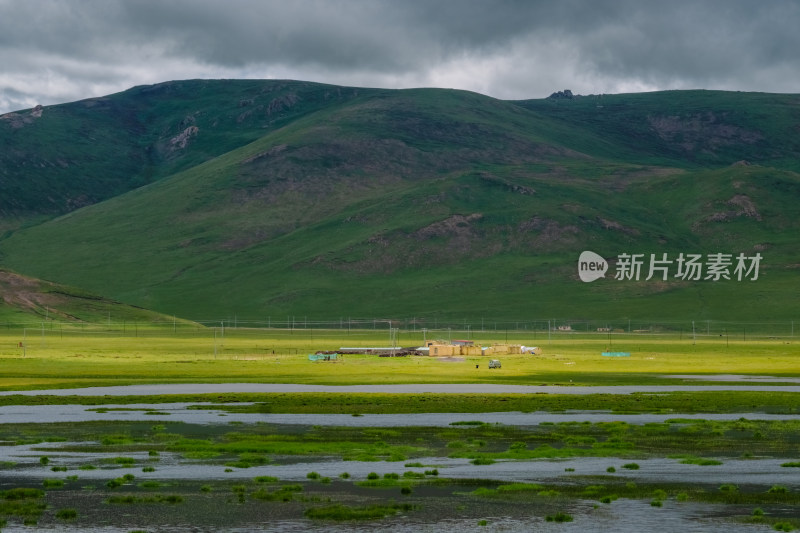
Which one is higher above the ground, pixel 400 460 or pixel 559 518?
pixel 400 460

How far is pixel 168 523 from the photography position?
1591 inches

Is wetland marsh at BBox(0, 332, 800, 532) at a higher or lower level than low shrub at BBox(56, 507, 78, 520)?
higher

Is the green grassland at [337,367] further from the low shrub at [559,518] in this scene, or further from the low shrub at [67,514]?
the low shrub at [559,518]

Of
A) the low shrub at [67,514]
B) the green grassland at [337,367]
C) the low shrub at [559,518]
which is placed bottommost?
the low shrub at [67,514]

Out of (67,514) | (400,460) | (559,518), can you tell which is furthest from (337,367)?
(559,518)

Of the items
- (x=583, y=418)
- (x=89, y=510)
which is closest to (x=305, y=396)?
(x=583, y=418)

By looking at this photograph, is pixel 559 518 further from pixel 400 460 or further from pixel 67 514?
pixel 67 514

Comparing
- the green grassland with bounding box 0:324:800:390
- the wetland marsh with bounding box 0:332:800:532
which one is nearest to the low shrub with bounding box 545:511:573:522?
→ the wetland marsh with bounding box 0:332:800:532

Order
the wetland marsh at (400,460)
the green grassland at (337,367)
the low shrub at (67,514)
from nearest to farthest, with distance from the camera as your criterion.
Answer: the low shrub at (67,514) → the wetland marsh at (400,460) → the green grassland at (337,367)

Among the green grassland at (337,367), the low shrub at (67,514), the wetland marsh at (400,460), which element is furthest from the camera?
the green grassland at (337,367)

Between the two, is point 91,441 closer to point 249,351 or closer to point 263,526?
point 263,526

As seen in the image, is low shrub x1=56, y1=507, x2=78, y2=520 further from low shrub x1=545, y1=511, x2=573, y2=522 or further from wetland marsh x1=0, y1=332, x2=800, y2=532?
low shrub x1=545, y1=511, x2=573, y2=522

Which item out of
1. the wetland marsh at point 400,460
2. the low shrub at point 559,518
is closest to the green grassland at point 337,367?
the wetland marsh at point 400,460

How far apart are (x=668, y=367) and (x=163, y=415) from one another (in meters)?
90.5
